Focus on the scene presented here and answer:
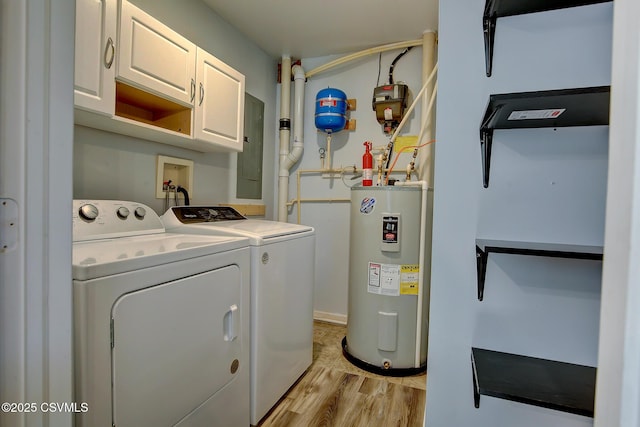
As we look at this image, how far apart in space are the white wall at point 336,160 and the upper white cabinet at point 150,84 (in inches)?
37.3

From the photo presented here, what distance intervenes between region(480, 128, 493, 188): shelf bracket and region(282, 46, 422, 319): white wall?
1.68 meters

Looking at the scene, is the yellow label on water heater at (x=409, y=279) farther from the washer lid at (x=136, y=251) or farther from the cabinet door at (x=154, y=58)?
the cabinet door at (x=154, y=58)

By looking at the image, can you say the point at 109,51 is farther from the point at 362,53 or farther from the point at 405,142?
the point at 405,142

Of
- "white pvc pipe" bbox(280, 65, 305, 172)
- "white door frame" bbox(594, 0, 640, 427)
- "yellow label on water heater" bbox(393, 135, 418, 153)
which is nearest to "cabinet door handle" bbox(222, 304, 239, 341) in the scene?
"white door frame" bbox(594, 0, 640, 427)

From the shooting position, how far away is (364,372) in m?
2.06

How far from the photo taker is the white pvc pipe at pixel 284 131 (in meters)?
2.86

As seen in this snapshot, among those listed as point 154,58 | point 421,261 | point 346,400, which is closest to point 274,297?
point 346,400

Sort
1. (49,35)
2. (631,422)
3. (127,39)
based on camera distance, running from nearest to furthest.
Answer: (631,422) → (49,35) → (127,39)

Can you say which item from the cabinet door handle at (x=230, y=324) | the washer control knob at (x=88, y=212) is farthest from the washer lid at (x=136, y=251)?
the cabinet door handle at (x=230, y=324)

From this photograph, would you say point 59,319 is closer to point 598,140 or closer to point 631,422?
point 631,422

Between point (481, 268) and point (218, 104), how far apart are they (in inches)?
65.4

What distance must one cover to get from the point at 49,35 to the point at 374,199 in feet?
5.58

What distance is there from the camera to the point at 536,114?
0.82 m

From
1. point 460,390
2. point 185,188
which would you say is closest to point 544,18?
point 460,390
